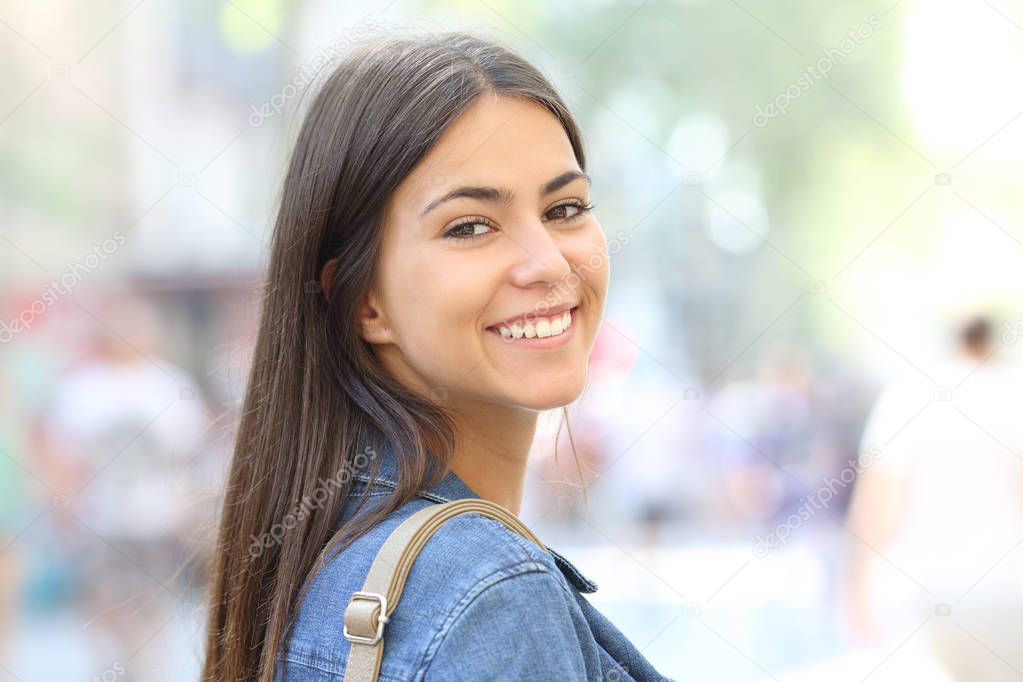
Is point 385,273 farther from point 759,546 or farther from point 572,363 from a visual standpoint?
point 759,546

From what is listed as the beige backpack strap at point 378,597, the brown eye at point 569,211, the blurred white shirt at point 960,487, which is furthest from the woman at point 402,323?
the blurred white shirt at point 960,487

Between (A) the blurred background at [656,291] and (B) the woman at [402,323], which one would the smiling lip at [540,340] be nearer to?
(B) the woman at [402,323]

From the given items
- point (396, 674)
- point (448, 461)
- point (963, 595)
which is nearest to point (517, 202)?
point (448, 461)

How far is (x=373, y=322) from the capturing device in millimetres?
1751

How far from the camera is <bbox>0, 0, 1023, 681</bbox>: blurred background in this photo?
18.7 feet

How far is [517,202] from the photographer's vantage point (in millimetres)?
1658

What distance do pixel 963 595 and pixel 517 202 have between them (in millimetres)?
3017

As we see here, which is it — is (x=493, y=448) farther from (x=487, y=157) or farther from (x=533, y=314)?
(x=487, y=157)

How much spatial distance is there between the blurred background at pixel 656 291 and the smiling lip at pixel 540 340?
9.32 ft

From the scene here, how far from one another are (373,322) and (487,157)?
313 mm

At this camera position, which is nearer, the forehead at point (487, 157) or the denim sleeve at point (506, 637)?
the denim sleeve at point (506, 637)

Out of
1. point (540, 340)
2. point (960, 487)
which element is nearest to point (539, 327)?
point (540, 340)

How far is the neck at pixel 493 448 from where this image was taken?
5.69ft

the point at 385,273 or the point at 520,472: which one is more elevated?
the point at 385,273
